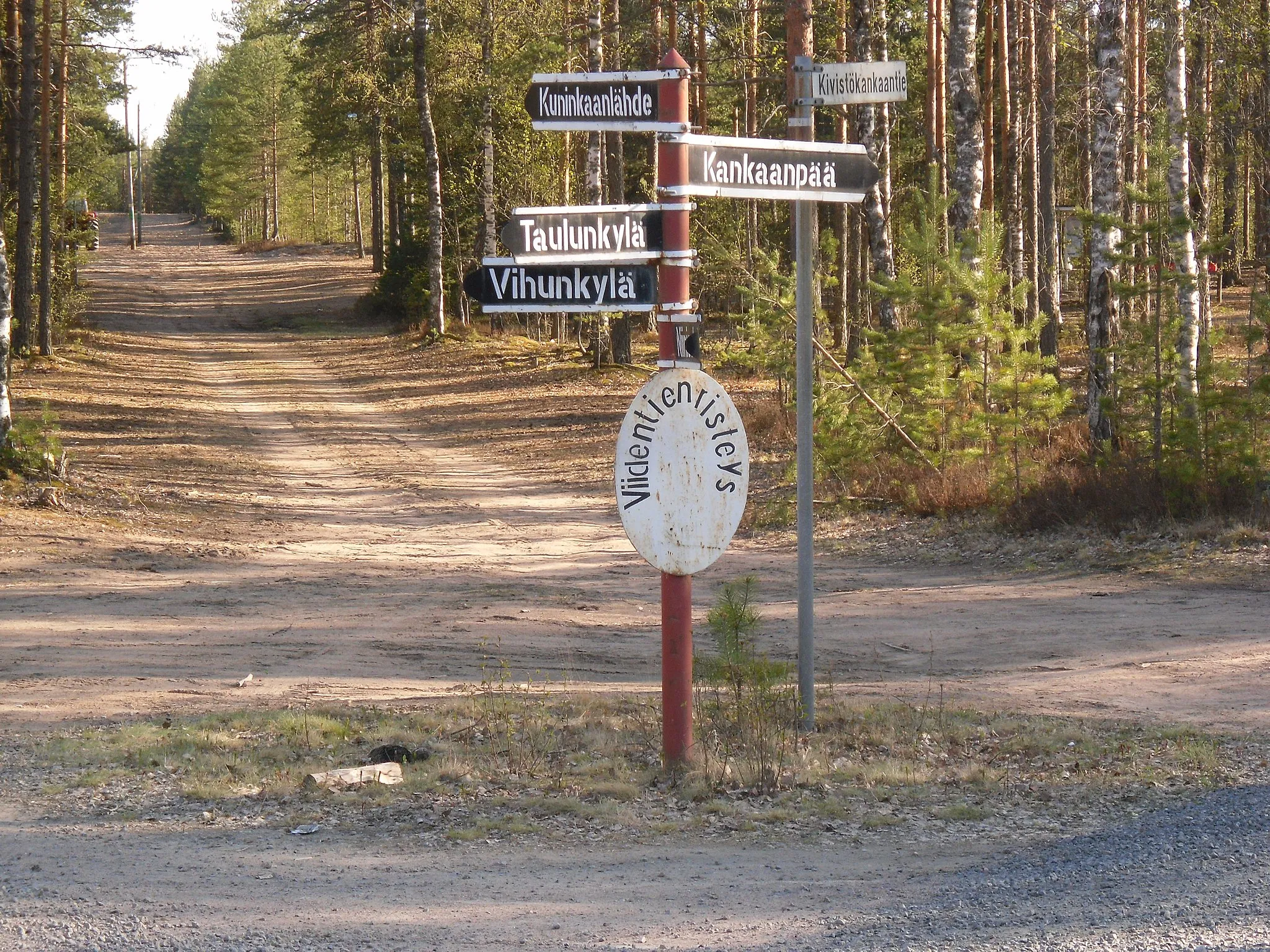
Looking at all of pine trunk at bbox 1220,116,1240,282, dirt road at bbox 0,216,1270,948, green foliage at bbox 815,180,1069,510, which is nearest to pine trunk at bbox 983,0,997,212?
pine trunk at bbox 1220,116,1240,282

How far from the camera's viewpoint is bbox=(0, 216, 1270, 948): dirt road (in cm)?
455

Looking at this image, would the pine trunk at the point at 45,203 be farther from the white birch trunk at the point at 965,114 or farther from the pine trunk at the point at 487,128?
the white birch trunk at the point at 965,114

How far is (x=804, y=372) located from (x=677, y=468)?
118cm

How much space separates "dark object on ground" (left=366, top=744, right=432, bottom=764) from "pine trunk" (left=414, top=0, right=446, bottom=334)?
27.6 metres

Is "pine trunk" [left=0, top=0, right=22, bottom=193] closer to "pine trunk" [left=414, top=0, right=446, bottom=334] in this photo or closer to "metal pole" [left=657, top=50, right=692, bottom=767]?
"pine trunk" [left=414, top=0, right=446, bottom=334]

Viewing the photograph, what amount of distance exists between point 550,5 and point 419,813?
27.4m

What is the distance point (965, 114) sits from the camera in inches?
670

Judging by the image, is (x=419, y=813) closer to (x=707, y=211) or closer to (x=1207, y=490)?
(x=1207, y=490)

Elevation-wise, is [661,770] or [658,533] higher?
[658,533]

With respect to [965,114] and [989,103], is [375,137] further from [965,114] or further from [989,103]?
[965,114]

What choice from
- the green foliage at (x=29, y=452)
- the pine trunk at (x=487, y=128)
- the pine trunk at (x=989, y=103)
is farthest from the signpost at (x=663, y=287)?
the pine trunk at (x=487, y=128)

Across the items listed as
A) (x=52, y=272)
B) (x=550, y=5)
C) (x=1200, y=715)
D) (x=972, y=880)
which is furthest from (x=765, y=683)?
(x=52, y=272)

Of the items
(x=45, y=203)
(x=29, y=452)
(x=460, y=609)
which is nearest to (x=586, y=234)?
(x=460, y=609)

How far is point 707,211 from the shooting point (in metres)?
33.5
